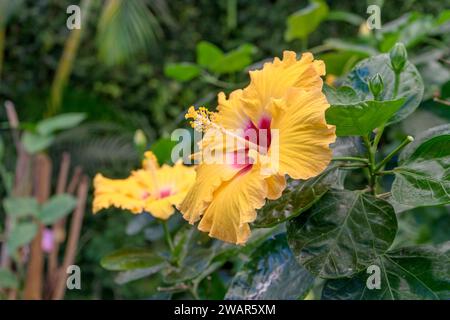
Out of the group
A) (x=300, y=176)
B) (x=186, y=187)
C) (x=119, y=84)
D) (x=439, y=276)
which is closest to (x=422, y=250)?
(x=439, y=276)

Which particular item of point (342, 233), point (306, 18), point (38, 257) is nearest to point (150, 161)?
point (342, 233)

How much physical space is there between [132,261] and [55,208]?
890mm

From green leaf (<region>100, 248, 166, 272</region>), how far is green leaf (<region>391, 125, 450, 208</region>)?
0.40 metres

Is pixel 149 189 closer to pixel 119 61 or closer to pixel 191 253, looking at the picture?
pixel 191 253

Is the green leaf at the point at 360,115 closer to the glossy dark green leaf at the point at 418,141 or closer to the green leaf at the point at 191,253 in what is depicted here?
the glossy dark green leaf at the point at 418,141

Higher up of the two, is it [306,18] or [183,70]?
[306,18]

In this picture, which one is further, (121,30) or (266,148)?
(121,30)

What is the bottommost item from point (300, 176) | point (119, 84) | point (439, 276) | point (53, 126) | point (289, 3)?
point (439, 276)

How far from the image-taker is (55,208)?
5.65 feet

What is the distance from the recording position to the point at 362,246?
637 mm

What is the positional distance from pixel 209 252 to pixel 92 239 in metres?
2.81

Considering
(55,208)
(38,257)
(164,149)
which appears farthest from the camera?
(55,208)

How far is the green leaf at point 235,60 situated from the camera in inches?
47.7

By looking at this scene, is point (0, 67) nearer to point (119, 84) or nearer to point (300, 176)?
point (119, 84)
